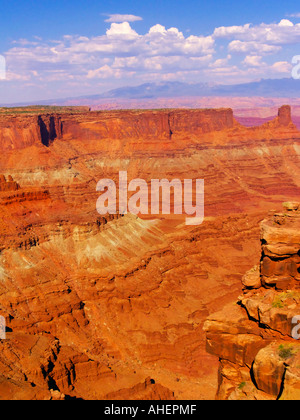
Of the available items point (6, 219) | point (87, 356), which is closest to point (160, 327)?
point (87, 356)

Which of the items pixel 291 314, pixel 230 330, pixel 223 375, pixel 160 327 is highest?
pixel 291 314

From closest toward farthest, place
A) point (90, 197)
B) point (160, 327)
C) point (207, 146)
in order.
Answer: point (160, 327) → point (90, 197) → point (207, 146)

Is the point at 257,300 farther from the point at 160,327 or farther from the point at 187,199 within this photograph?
the point at 187,199

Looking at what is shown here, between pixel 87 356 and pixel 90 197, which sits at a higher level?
pixel 90 197
